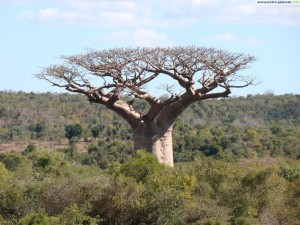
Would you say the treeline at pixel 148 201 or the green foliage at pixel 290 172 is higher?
the green foliage at pixel 290 172

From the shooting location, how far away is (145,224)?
42.4ft

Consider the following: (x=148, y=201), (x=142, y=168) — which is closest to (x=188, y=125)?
(x=142, y=168)

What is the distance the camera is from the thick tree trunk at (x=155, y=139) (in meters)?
16.5

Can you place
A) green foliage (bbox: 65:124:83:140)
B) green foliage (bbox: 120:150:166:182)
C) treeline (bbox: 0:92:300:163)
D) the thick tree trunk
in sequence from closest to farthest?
green foliage (bbox: 120:150:166:182)
the thick tree trunk
treeline (bbox: 0:92:300:163)
green foliage (bbox: 65:124:83:140)

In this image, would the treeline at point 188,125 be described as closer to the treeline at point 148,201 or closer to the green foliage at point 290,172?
the green foliage at point 290,172

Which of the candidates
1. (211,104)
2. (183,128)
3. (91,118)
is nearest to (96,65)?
(183,128)

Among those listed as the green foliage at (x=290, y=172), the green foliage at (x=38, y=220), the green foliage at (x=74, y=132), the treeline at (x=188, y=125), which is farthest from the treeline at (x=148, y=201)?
the green foliage at (x=74, y=132)

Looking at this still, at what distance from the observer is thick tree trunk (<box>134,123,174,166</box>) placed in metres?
16.5

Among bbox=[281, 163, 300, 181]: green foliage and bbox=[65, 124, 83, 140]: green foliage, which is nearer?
bbox=[281, 163, 300, 181]: green foliage

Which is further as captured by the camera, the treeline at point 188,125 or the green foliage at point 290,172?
the treeline at point 188,125

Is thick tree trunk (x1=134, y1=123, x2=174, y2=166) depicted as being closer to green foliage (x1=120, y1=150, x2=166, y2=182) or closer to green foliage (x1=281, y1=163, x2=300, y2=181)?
green foliage (x1=120, y1=150, x2=166, y2=182)

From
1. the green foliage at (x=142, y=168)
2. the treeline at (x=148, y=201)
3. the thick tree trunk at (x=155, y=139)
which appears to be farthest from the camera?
the thick tree trunk at (x=155, y=139)

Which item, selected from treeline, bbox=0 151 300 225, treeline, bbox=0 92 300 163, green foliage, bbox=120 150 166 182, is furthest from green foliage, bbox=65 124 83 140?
treeline, bbox=0 151 300 225

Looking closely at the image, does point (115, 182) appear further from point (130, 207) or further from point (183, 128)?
point (183, 128)
